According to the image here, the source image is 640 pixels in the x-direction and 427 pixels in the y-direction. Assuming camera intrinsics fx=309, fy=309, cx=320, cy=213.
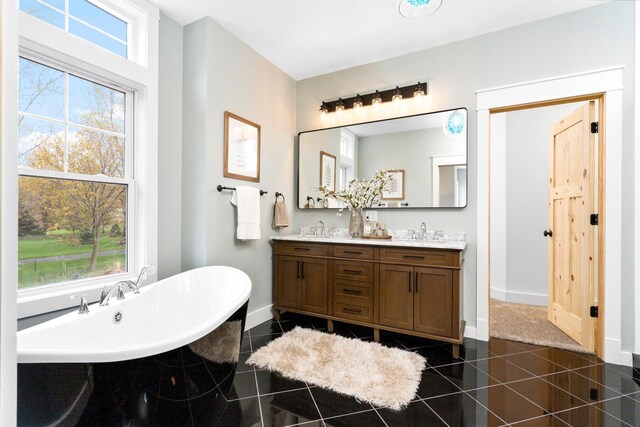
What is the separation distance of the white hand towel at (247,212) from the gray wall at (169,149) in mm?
499

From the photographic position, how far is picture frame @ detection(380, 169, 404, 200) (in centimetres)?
316

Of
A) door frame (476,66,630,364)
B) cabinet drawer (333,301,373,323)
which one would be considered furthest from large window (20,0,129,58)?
door frame (476,66,630,364)

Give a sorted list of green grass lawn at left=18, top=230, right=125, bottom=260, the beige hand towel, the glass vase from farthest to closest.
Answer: the beige hand towel
the glass vase
green grass lawn at left=18, top=230, right=125, bottom=260

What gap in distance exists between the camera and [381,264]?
2.71 metres

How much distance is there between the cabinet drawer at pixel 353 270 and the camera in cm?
276

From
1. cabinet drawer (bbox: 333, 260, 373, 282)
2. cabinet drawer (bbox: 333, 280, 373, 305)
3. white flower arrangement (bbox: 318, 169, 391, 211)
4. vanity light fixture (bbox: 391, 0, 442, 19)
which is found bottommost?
cabinet drawer (bbox: 333, 280, 373, 305)

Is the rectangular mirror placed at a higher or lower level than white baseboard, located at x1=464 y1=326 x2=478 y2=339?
higher

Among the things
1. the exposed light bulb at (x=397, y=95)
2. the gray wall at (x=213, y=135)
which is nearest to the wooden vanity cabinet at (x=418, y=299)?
the gray wall at (x=213, y=135)

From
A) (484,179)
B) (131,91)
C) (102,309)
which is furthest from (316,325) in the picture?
(131,91)

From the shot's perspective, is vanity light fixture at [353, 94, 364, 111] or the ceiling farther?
vanity light fixture at [353, 94, 364, 111]

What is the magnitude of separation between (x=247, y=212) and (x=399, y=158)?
63.7 inches

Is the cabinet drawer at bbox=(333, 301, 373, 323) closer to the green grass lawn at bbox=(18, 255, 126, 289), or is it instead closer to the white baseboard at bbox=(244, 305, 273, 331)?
the white baseboard at bbox=(244, 305, 273, 331)

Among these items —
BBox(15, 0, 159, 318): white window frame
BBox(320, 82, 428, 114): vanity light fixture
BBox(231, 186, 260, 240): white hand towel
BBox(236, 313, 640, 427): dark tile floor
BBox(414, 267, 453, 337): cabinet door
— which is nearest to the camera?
BBox(236, 313, 640, 427): dark tile floor

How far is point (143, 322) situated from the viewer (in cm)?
199
